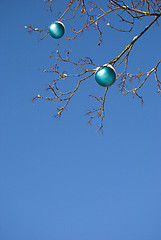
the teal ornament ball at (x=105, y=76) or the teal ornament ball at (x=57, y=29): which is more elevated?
the teal ornament ball at (x=57, y=29)

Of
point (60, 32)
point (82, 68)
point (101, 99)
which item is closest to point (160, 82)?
point (101, 99)

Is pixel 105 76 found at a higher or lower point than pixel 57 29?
lower

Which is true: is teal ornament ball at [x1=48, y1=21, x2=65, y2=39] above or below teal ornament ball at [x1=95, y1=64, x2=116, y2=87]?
above

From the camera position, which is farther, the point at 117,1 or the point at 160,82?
the point at 160,82

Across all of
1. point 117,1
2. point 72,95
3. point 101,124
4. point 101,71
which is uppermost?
point 117,1

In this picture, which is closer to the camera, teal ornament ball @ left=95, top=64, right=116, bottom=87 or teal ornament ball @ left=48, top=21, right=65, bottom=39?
teal ornament ball @ left=95, top=64, right=116, bottom=87

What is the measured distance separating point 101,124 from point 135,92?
58cm

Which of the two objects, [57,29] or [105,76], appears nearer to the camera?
[105,76]

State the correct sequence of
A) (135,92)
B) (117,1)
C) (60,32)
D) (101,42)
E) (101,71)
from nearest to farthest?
(101,71) < (117,1) < (60,32) < (101,42) < (135,92)

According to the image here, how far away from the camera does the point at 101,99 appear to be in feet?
11.3

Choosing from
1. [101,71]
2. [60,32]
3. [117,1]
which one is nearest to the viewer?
[101,71]

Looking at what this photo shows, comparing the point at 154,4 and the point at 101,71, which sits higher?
the point at 154,4

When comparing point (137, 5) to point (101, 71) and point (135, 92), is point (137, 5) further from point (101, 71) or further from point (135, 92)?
point (101, 71)

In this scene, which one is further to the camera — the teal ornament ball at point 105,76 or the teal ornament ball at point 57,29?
the teal ornament ball at point 57,29
